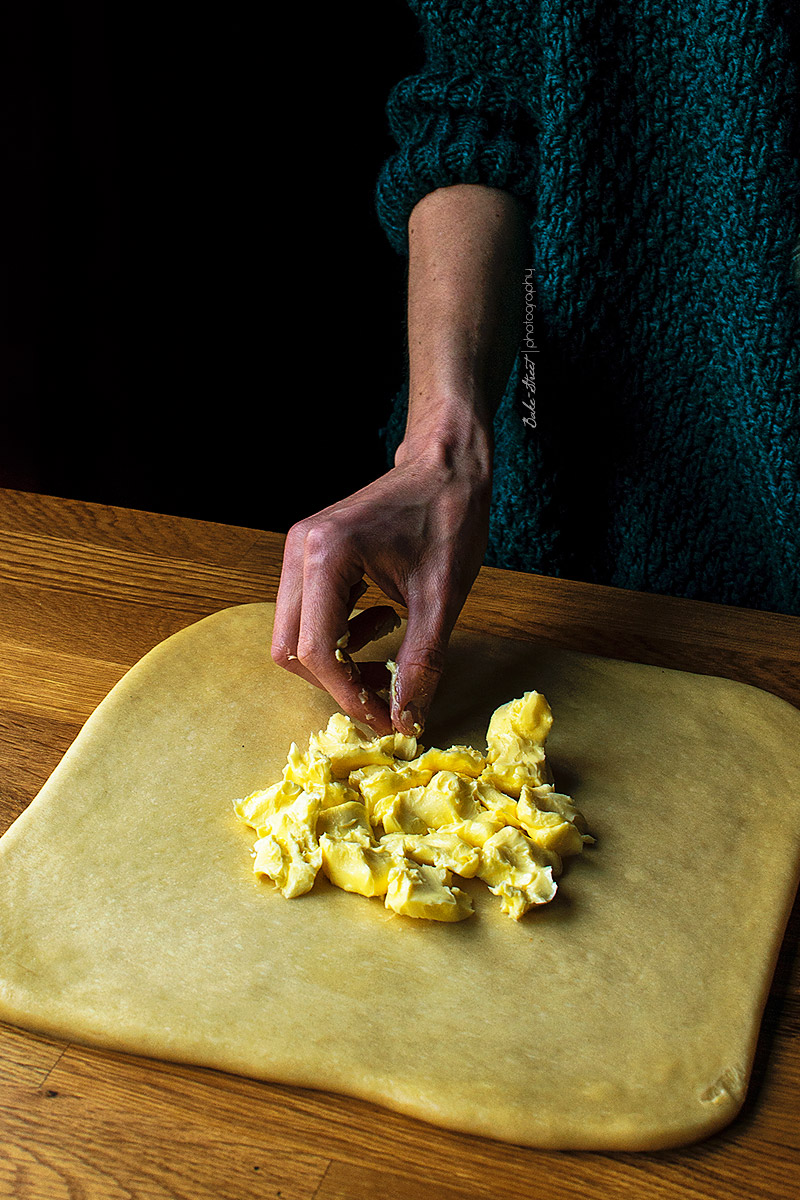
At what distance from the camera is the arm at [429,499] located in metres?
0.99

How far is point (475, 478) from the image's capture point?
110 centimetres

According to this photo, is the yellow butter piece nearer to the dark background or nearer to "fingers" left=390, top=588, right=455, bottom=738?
"fingers" left=390, top=588, right=455, bottom=738

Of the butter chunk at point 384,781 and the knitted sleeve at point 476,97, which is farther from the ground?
the knitted sleeve at point 476,97

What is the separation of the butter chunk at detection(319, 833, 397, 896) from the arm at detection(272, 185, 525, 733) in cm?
16

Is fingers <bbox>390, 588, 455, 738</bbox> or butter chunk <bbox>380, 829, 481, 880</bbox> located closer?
butter chunk <bbox>380, 829, 481, 880</bbox>

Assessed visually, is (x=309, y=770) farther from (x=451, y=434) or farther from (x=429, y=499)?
(x=451, y=434)

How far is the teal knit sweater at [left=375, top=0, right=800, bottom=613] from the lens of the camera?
3.94 feet

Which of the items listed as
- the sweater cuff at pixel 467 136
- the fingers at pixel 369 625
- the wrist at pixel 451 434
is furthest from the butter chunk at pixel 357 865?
the sweater cuff at pixel 467 136

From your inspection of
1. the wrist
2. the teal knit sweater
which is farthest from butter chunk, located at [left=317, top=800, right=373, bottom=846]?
the teal knit sweater

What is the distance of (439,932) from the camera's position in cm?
83

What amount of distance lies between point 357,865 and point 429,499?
0.38 metres

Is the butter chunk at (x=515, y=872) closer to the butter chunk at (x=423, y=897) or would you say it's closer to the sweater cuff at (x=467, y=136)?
the butter chunk at (x=423, y=897)

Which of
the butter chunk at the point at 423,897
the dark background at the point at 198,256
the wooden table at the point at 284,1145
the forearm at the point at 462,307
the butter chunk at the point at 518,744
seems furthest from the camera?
the dark background at the point at 198,256

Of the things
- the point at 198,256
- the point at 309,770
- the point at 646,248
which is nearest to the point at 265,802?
the point at 309,770
